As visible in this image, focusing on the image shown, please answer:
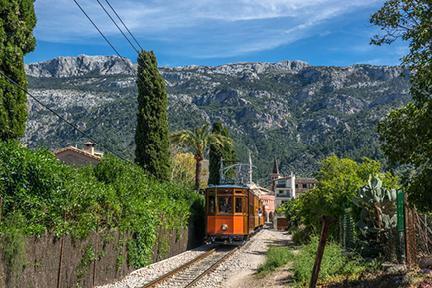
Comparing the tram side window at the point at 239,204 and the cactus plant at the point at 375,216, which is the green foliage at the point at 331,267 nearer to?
the cactus plant at the point at 375,216

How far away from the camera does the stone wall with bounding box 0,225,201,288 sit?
10.7 metres

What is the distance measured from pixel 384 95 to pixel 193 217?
162000 millimetres

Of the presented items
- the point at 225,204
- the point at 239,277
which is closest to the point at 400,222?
the point at 239,277

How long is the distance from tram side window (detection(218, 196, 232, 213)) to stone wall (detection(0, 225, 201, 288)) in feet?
36.0

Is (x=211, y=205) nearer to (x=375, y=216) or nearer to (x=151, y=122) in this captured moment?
(x=151, y=122)

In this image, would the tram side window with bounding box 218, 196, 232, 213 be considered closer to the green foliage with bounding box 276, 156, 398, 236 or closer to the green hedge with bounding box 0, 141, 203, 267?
the green foliage with bounding box 276, 156, 398, 236

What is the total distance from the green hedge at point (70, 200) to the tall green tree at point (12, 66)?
2.41 m

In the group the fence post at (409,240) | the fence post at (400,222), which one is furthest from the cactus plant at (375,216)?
the fence post at (409,240)

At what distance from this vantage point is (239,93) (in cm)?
18475

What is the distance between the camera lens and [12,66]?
15.9 m

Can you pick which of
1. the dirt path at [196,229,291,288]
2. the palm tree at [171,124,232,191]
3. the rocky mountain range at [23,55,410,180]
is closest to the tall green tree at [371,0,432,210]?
the dirt path at [196,229,291,288]

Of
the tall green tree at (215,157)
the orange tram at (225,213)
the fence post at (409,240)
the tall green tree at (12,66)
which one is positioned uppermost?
the tall green tree at (215,157)

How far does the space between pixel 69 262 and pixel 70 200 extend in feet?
4.62

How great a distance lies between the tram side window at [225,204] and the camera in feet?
92.0
